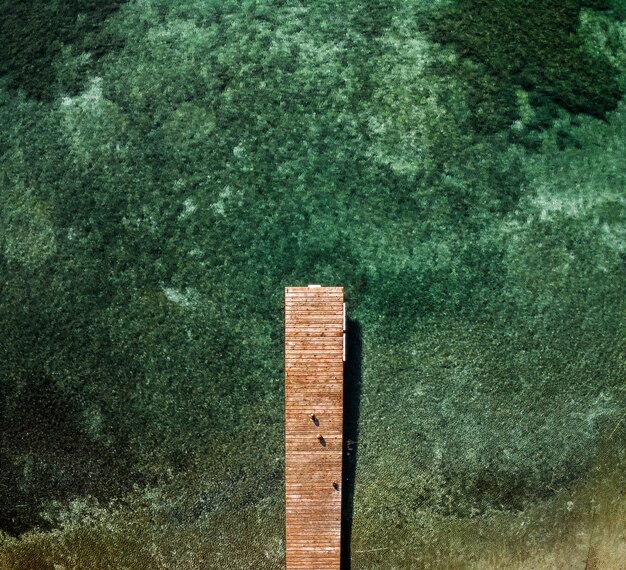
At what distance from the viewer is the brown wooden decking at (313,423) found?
12.7m

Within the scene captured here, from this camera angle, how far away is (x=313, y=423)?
12883mm

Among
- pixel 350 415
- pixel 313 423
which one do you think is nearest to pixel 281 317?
pixel 313 423

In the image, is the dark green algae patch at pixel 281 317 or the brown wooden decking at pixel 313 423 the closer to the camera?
the brown wooden decking at pixel 313 423

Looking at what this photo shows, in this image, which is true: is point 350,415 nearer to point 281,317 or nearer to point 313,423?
point 313,423

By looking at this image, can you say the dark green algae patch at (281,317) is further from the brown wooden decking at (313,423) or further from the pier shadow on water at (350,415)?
the brown wooden decking at (313,423)

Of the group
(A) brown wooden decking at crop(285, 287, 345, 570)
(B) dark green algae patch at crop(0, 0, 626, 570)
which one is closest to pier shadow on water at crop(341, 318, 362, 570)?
(B) dark green algae patch at crop(0, 0, 626, 570)

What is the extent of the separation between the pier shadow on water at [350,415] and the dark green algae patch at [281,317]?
0.26ft

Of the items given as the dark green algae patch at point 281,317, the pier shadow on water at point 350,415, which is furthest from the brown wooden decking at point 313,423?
the dark green algae patch at point 281,317

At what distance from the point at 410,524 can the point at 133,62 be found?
12.2 meters

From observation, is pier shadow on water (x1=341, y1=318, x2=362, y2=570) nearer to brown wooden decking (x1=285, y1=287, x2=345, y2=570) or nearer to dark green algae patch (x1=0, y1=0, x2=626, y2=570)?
dark green algae patch (x1=0, y1=0, x2=626, y2=570)

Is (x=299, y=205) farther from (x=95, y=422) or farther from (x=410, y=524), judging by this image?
(x=410, y=524)

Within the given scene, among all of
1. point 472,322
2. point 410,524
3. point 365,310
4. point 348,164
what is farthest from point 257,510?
point 348,164

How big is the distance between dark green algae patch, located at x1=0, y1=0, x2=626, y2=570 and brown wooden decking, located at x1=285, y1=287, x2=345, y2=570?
592 millimetres

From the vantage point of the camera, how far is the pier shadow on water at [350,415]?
529 inches
